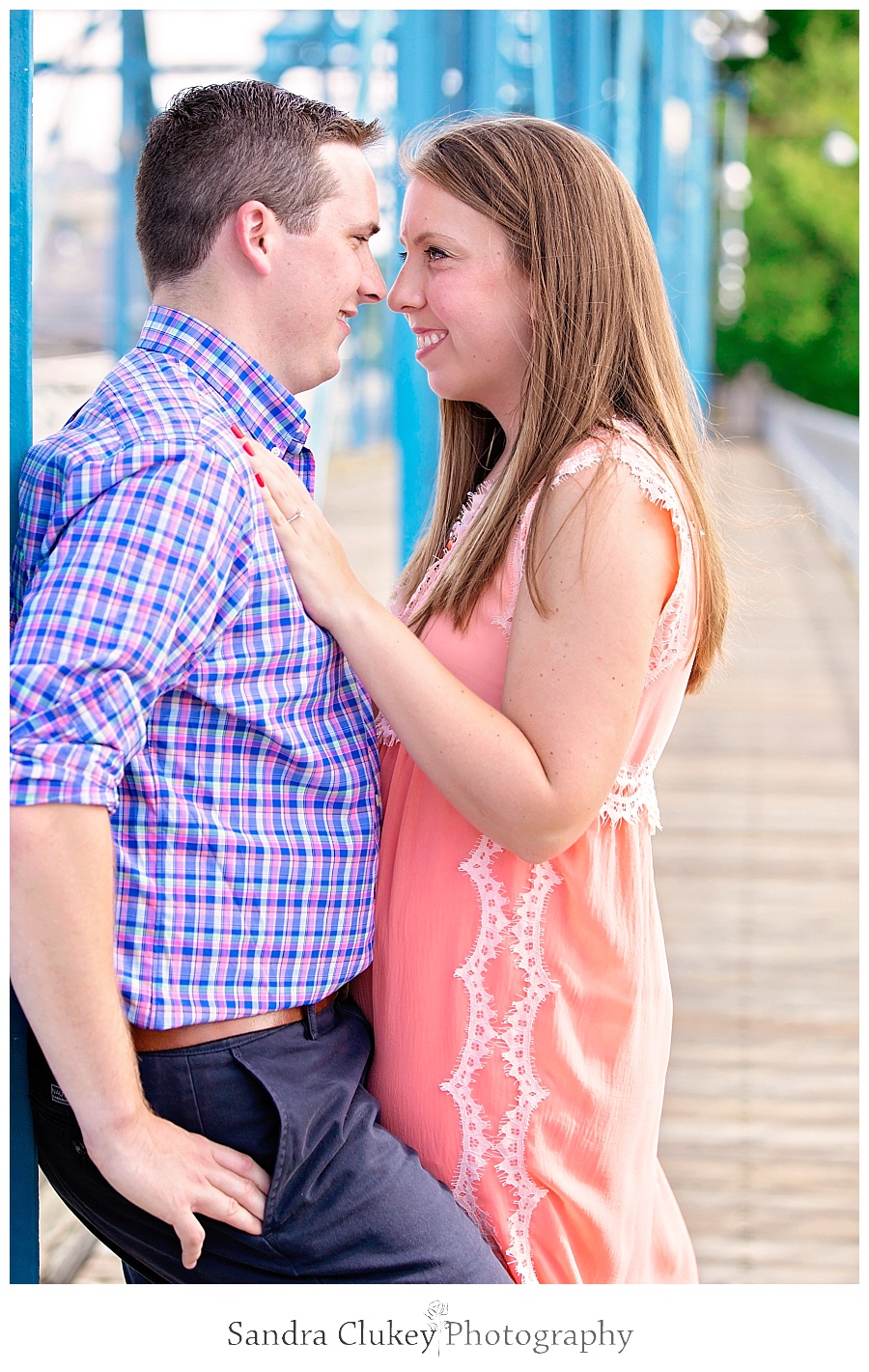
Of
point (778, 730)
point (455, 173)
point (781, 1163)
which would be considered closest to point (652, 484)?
point (455, 173)

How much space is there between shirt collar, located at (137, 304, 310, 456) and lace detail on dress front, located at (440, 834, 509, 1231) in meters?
0.58

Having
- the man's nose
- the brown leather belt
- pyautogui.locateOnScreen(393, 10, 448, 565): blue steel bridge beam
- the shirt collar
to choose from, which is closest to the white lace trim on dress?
the brown leather belt

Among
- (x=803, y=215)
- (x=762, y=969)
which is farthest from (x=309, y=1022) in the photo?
(x=803, y=215)

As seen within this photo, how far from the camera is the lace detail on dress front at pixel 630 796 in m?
1.70

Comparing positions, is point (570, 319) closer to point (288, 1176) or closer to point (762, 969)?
point (288, 1176)

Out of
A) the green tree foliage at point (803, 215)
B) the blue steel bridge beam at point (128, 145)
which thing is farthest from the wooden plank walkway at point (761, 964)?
the green tree foliage at point (803, 215)

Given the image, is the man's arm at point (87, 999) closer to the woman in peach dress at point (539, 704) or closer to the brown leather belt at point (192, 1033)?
the brown leather belt at point (192, 1033)

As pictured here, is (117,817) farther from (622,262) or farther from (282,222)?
(622,262)

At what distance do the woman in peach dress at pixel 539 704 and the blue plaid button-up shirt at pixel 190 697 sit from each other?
0.27 ft

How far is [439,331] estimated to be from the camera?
1.83m

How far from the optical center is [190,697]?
1.44 meters

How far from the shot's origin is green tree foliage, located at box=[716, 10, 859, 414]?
2995cm

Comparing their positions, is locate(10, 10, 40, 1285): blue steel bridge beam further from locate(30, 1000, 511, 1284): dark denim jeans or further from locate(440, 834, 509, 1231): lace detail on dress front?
locate(440, 834, 509, 1231): lace detail on dress front

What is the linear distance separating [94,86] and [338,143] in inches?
440
